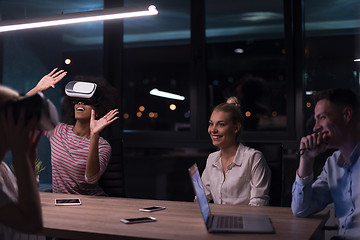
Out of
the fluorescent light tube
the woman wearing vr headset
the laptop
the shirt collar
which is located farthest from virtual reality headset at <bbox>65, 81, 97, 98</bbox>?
the fluorescent light tube

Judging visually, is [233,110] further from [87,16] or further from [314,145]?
[87,16]

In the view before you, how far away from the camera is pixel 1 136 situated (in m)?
1.26

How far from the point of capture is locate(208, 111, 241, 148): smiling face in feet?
8.71

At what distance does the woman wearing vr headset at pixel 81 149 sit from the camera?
2.72 m

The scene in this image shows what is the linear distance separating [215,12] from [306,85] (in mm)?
2521

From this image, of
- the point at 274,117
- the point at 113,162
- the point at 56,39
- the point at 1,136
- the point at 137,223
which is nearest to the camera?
the point at 1,136

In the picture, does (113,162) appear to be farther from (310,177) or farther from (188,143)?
(310,177)

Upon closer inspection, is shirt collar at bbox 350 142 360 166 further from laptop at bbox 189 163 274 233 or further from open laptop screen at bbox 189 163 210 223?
open laptop screen at bbox 189 163 210 223

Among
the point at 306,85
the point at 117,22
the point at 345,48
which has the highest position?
the point at 117,22

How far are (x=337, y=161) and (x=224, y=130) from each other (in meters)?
0.81

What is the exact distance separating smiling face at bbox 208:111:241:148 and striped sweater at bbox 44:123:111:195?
76 cm

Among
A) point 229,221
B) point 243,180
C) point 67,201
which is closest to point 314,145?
point 229,221

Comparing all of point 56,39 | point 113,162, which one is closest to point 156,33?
point 56,39

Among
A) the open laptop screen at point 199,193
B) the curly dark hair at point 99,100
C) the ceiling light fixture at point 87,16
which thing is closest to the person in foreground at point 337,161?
the open laptop screen at point 199,193
